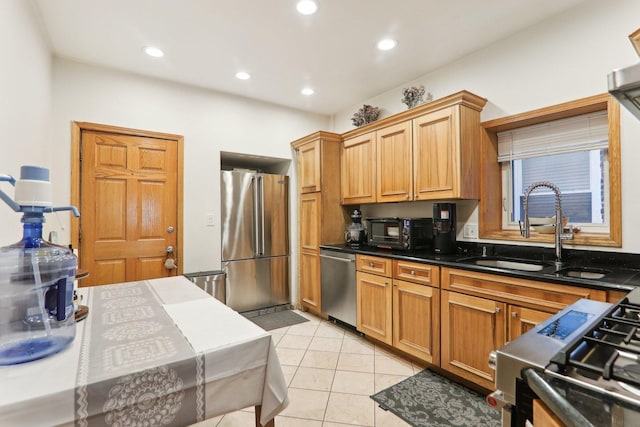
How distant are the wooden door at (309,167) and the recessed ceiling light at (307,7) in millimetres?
1557

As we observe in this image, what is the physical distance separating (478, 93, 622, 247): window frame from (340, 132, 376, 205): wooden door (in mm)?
1076

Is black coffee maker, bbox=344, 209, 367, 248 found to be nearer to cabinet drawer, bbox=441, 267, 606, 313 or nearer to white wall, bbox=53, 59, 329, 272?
white wall, bbox=53, 59, 329, 272

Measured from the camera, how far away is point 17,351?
2.66 feet

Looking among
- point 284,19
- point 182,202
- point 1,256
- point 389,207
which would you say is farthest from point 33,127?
point 389,207

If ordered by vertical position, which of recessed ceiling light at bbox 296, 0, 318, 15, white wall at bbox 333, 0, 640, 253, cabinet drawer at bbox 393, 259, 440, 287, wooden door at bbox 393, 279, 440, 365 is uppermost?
recessed ceiling light at bbox 296, 0, 318, 15

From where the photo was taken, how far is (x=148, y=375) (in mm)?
771

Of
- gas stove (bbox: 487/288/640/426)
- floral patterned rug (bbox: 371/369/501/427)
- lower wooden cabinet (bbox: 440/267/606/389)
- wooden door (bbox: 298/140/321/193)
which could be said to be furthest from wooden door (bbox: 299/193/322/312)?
gas stove (bbox: 487/288/640/426)

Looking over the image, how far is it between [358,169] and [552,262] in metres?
2.00

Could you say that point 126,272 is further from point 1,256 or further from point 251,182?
point 1,256

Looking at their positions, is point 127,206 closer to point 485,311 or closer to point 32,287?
point 32,287

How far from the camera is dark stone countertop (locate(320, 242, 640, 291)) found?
1618mm

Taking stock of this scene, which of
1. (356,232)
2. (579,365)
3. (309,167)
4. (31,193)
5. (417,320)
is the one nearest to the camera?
(579,365)

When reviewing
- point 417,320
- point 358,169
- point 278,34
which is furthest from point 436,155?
point 278,34

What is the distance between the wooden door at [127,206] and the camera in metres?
2.83
